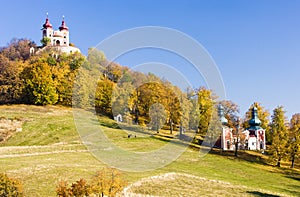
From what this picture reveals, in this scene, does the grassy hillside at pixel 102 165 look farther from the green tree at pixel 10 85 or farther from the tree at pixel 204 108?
the green tree at pixel 10 85

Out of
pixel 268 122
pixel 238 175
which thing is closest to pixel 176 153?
pixel 238 175

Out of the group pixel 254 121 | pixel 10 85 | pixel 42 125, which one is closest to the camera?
pixel 42 125

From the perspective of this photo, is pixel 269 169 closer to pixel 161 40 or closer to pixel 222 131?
pixel 222 131

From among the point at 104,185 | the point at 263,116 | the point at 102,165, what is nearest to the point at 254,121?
the point at 263,116

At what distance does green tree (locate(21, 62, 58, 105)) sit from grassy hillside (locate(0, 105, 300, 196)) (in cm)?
465

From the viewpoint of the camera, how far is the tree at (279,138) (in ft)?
186

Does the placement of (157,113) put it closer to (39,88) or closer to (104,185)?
(104,185)

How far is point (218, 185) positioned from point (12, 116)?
4288 centimetres

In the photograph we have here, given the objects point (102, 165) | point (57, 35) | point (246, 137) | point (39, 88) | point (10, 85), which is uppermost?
point (57, 35)

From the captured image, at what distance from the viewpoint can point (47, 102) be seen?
7694 cm

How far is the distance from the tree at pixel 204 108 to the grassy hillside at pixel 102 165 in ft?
15.5

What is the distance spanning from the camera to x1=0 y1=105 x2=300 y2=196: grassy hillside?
29.2m

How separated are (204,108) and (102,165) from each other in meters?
29.5

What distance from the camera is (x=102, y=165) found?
35.4 metres
